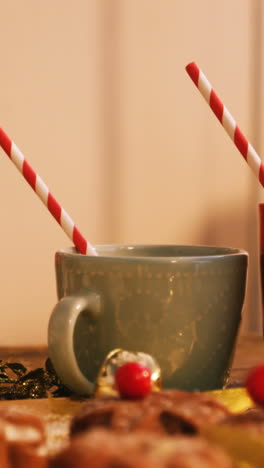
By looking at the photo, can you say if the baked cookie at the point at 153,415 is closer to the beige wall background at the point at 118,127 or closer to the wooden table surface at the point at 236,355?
the wooden table surface at the point at 236,355

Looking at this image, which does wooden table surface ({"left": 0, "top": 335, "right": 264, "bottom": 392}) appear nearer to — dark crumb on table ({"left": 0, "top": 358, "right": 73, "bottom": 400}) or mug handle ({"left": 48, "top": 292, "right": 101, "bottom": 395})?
dark crumb on table ({"left": 0, "top": 358, "right": 73, "bottom": 400})

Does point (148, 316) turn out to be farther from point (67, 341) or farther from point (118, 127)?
point (118, 127)

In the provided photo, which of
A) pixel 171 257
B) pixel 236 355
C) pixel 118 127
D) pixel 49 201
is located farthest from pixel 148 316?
pixel 118 127

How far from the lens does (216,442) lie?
36cm

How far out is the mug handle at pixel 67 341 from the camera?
1.64 feet

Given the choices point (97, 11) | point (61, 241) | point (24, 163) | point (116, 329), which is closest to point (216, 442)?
point (116, 329)

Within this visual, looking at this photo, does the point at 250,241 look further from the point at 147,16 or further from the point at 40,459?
the point at 40,459

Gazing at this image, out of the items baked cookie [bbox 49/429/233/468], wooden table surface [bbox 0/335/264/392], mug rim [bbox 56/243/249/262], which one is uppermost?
mug rim [bbox 56/243/249/262]

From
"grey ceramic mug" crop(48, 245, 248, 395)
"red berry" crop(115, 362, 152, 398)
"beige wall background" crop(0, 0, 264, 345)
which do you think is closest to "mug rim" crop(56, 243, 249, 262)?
"grey ceramic mug" crop(48, 245, 248, 395)

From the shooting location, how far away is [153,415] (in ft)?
1.24

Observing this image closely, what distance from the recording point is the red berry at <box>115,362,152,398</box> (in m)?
0.41

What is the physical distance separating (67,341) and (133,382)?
0.11m

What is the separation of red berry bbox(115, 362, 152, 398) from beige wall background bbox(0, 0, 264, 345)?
0.48 metres

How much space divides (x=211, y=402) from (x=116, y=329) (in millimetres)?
140
